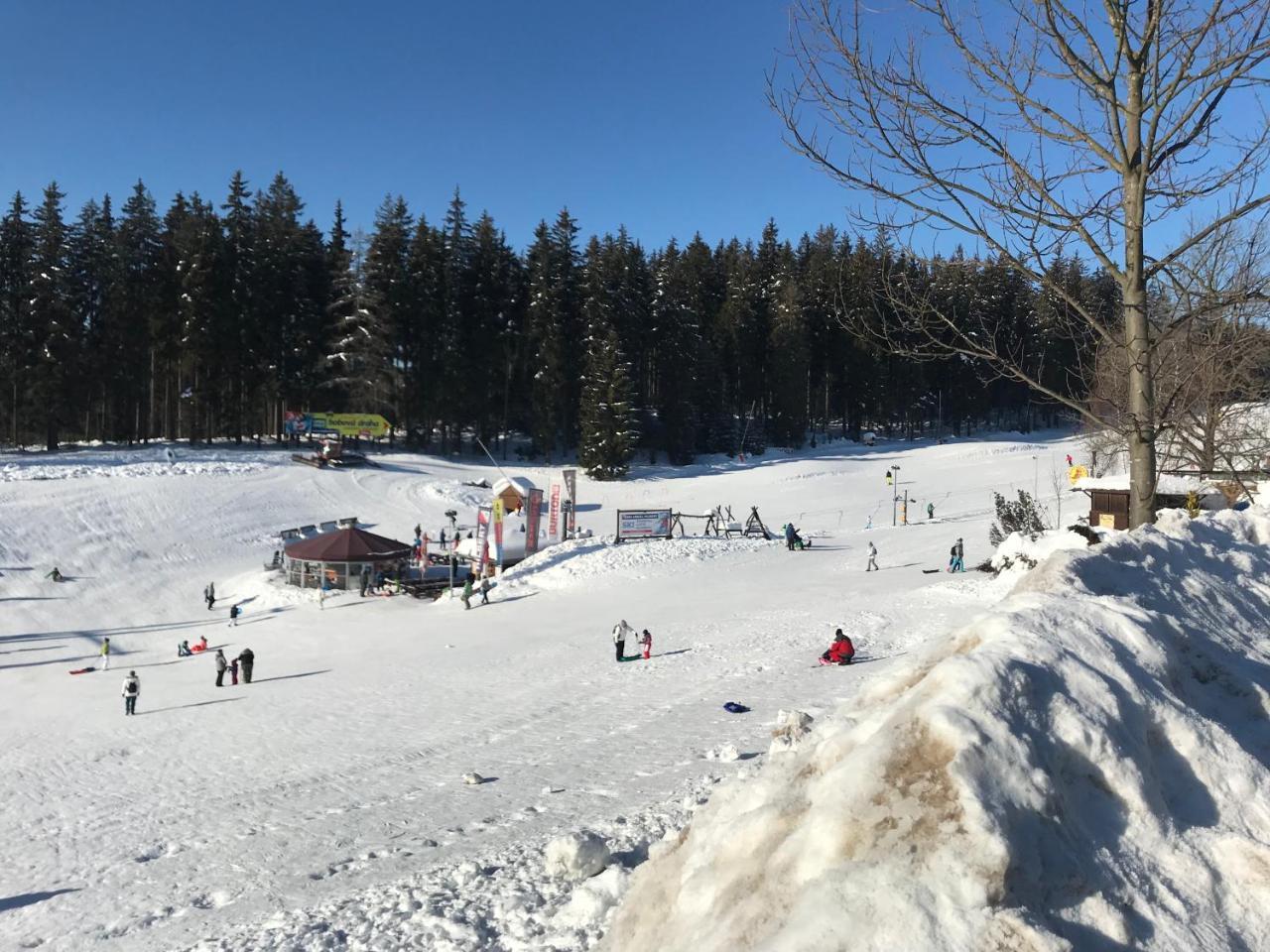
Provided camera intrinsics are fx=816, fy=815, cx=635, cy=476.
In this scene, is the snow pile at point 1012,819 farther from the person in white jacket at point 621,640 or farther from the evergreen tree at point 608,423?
the evergreen tree at point 608,423

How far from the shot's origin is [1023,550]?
1001 inches

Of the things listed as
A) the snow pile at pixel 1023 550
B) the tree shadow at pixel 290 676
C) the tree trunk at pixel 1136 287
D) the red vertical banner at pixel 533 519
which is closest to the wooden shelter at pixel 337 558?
the red vertical banner at pixel 533 519

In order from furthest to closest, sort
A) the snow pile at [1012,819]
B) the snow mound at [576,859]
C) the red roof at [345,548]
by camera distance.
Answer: the red roof at [345,548] < the snow mound at [576,859] < the snow pile at [1012,819]

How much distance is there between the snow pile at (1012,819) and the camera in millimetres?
2312

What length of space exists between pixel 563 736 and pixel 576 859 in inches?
297

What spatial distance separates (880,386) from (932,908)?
76.1 metres

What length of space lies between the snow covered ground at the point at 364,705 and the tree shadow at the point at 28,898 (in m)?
0.03

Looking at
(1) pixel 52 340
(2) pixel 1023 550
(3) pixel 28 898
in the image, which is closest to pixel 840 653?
(2) pixel 1023 550

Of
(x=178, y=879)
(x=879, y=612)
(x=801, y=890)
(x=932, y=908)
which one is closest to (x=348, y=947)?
(x=178, y=879)

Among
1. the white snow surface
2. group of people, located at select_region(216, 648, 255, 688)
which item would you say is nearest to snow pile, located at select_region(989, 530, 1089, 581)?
the white snow surface

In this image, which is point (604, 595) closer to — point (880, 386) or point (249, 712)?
point (249, 712)

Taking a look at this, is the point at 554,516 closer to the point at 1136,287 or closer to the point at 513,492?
the point at 513,492

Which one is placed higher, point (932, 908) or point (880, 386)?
point (880, 386)

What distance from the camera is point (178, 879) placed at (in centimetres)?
848
